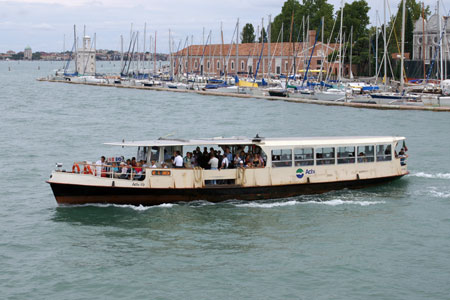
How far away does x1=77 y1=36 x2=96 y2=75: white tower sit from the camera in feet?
479

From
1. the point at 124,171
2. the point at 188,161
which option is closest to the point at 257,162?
the point at 188,161

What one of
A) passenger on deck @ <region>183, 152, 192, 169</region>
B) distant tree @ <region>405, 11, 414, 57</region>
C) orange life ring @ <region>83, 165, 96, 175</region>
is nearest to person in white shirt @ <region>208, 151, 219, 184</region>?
passenger on deck @ <region>183, 152, 192, 169</region>

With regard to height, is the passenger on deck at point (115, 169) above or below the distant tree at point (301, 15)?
below

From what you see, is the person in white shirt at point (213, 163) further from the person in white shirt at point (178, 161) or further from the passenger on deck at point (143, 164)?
the passenger on deck at point (143, 164)

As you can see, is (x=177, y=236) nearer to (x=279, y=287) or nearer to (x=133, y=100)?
(x=279, y=287)

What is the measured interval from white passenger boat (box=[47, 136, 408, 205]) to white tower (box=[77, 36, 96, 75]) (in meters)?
122

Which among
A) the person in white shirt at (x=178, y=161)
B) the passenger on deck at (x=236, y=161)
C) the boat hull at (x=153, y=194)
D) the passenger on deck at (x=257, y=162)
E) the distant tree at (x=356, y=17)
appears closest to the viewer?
the boat hull at (x=153, y=194)

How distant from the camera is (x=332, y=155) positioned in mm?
27891

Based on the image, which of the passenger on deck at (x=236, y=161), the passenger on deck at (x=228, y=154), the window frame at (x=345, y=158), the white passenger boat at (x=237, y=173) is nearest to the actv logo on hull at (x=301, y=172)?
the white passenger boat at (x=237, y=173)

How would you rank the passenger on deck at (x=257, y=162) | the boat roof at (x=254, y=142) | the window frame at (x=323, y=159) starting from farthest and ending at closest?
1. the window frame at (x=323, y=159)
2. the passenger on deck at (x=257, y=162)
3. the boat roof at (x=254, y=142)

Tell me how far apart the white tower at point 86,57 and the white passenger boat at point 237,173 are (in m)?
122

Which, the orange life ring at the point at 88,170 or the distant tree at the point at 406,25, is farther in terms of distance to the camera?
the distant tree at the point at 406,25

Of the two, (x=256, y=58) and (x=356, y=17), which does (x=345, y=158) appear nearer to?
(x=356, y=17)

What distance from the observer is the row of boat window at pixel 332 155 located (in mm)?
26875
